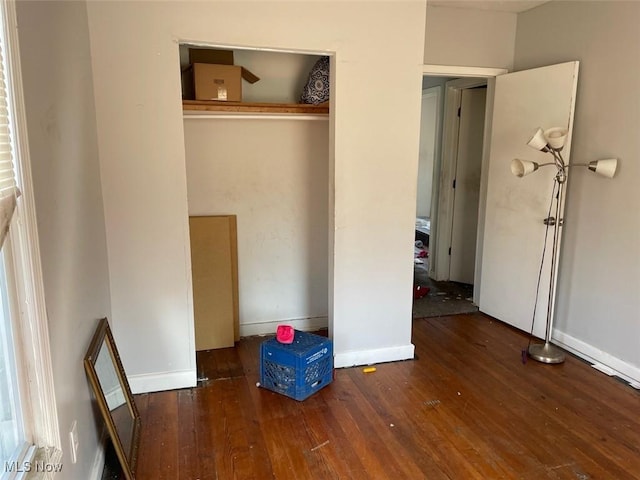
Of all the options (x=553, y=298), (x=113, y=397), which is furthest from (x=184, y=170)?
(x=553, y=298)

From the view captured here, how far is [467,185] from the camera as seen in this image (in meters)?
5.04

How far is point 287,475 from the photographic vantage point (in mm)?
2119

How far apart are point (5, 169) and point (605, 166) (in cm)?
319

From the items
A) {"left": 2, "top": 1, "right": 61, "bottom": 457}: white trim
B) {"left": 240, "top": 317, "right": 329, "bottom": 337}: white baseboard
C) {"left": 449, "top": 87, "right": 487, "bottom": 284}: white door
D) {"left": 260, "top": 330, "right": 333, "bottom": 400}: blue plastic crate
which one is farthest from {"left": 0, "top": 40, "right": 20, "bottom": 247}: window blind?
{"left": 449, "top": 87, "right": 487, "bottom": 284}: white door

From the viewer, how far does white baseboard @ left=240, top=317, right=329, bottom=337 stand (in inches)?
145

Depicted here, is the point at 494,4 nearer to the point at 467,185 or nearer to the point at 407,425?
the point at 467,185

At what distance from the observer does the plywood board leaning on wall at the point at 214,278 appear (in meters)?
3.30

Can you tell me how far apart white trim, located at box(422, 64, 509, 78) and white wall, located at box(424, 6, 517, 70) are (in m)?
0.04

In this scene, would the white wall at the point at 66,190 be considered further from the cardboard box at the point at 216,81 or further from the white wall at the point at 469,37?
the white wall at the point at 469,37

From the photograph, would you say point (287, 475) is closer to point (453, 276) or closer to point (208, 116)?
point (208, 116)

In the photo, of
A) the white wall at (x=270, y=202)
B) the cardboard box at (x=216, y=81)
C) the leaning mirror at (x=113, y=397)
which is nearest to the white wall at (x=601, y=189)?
the white wall at (x=270, y=202)

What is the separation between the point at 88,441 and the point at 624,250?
3.22 metres

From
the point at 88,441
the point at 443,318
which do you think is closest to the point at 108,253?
the point at 88,441

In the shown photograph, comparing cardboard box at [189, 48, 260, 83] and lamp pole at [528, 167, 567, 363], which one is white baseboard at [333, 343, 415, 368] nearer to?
lamp pole at [528, 167, 567, 363]
